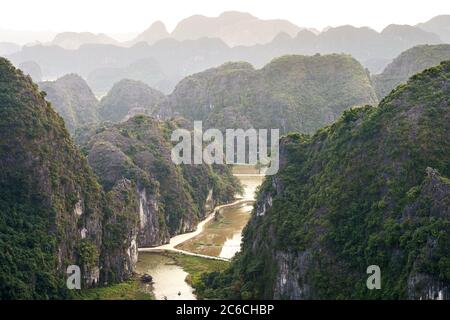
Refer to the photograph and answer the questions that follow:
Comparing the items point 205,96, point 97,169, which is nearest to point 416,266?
point 97,169

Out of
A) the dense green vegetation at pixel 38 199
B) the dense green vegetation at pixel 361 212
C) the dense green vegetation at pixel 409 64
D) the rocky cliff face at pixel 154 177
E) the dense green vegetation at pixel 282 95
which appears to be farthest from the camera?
the dense green vegetation at pixel 409 64

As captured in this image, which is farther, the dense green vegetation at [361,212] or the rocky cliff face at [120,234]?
the rocky cliff face at [120,234]

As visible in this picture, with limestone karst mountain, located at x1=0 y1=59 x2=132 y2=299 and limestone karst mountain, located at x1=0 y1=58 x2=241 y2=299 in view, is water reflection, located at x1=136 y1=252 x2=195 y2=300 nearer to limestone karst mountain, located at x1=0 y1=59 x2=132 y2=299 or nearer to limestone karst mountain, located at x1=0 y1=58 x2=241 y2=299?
limestone karst mountain, located at x1=0 y1=58 x2=241 y2=299

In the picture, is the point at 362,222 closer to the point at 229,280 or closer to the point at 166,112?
the point at 229,280

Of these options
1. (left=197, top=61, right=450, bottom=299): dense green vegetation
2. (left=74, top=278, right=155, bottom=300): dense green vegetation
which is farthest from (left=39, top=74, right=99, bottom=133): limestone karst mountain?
(left=197, top=61, right=450, bottom=299): dense green vegetation

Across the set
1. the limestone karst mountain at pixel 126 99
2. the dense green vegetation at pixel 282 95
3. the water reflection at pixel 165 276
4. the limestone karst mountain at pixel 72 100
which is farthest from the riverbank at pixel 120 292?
the limestone karst mountain at pixel 126 99

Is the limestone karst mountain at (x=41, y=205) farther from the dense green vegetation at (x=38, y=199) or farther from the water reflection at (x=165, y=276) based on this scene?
the water reflection at (x=165, y=276)
